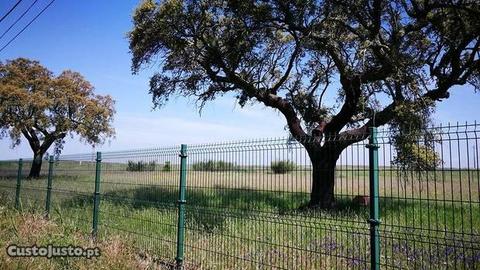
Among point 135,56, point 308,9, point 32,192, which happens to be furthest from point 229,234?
point 135,56

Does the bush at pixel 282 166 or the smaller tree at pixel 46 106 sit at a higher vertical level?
the smaller tree at pixel 46 106

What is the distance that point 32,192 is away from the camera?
13.9 meters

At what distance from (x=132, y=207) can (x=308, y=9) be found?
9.67 meters

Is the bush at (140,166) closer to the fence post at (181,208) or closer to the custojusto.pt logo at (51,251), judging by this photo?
the fence post at (181,208)

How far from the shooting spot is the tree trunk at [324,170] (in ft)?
19.6

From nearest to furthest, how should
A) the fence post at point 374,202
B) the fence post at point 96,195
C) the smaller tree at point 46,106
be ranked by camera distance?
the fence post at point 374,202, the fence post at point 96,195, the smaller tree at point 46,106

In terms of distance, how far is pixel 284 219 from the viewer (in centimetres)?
622

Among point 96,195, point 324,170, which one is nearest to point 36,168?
point 96,195

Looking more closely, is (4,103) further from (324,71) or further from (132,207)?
(132,207)

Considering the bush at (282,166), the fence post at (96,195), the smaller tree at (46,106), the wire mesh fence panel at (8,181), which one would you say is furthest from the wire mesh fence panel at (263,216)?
the smaller tree at (46,106)

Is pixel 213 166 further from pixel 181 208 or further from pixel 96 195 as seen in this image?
pixel 96 195

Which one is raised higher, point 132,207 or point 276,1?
point 276,1

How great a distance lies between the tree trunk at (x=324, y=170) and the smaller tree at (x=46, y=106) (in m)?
32.3

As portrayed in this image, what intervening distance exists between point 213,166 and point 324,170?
6.90 feet
